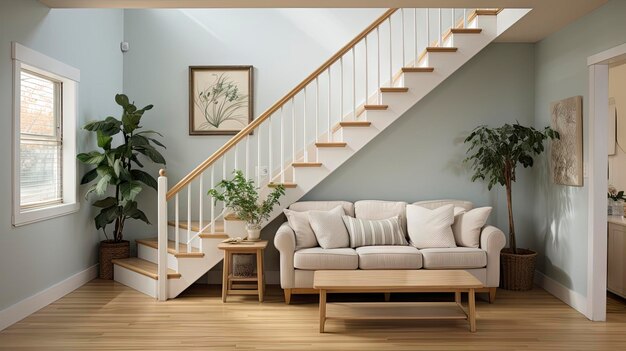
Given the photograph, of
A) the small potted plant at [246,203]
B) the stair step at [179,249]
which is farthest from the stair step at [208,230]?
the small potted plant at [246,203]

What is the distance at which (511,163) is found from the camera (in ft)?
18.9

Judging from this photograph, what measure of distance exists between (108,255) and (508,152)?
435cm

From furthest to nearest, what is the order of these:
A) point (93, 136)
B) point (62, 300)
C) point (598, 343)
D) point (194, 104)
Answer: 1. point (194, 104)
2. point (93, 136)
3. point (62, 300)
4. point (598, 343)

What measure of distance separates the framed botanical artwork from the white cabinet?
13.1ft

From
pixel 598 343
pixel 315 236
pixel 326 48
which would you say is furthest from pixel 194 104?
pixel 598 343

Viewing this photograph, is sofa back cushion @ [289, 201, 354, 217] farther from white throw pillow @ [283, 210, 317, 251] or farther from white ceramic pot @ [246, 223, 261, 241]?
white ceramic pot @ [246, 223, 261, 241]

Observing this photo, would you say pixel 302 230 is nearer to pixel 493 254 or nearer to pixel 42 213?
pixel 493 254

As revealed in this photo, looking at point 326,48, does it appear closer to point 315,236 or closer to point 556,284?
point 315,236

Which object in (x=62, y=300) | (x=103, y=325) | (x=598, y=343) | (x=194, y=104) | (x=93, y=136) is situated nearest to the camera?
(x=598, y=343)

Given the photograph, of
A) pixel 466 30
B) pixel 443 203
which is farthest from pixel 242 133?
pixel 466 30

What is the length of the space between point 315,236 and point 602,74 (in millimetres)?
2892

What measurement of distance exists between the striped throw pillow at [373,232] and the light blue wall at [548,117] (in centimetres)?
150

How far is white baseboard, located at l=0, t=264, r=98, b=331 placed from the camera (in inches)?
177

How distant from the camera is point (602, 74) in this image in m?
4.74
